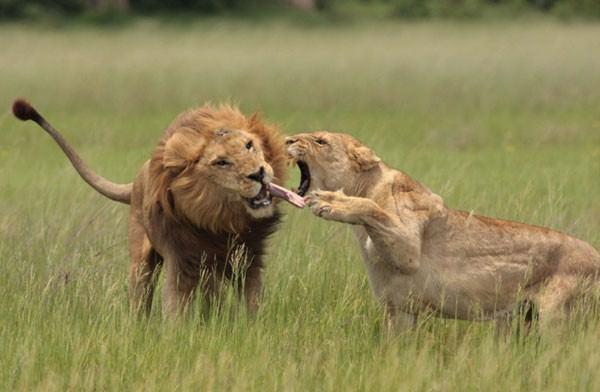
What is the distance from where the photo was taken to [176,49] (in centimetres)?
2128

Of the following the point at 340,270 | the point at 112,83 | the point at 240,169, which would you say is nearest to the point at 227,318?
the point at 240,169

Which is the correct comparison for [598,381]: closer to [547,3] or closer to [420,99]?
[420,99]

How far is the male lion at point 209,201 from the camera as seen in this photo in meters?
5.27

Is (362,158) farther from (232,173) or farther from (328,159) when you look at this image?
(232,173)

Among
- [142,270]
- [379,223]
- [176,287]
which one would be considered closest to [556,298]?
[379,223]

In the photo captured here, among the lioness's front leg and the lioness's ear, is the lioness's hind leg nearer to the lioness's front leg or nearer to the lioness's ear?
the lioness's front leg

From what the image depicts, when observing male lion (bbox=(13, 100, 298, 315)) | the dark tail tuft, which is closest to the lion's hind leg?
male lion (bbox=(13, 100, 298, 315))

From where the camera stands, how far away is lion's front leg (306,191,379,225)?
4.70 m

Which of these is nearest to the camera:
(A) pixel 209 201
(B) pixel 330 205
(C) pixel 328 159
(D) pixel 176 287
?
(B) pixel 330 205

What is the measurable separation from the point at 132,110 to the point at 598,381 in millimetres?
10737

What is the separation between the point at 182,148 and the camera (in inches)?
213

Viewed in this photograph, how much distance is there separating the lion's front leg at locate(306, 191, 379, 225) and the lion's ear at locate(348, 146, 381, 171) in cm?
34

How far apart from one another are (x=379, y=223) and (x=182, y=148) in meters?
0.97

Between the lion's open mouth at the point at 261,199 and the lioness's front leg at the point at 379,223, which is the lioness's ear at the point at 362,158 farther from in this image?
the lion's open mouth at the point at 261,199
